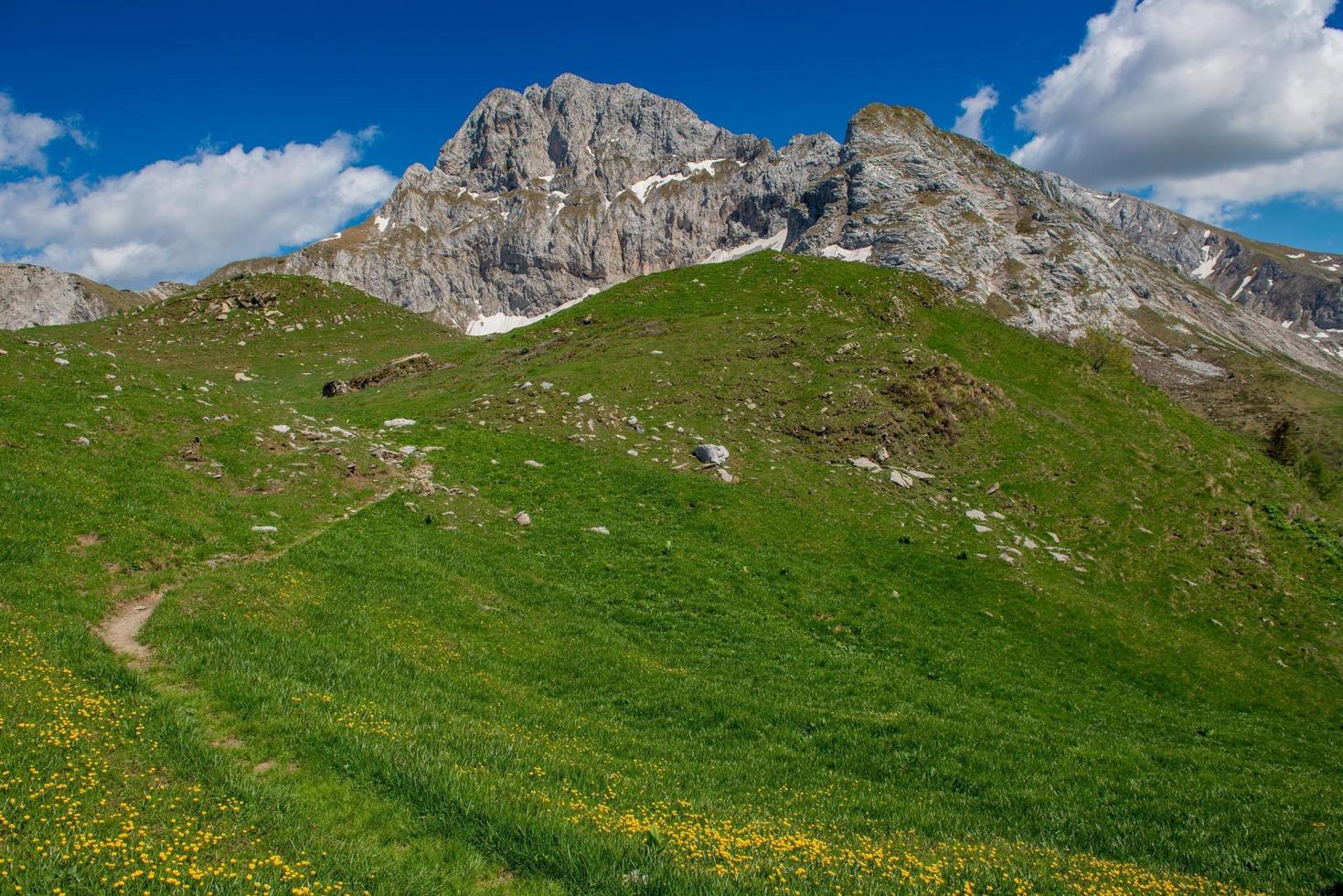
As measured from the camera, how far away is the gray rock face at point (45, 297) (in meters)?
164

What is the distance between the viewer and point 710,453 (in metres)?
30.4

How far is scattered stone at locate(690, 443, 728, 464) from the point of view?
30250 millimetres

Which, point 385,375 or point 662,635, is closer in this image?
point 662,635

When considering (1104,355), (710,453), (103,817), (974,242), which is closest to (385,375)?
(710,453)

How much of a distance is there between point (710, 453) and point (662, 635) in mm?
13410

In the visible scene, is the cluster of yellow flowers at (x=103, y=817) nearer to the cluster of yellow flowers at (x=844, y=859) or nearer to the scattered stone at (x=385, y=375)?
the cluster of yellow flowers at (x=844, y=859)

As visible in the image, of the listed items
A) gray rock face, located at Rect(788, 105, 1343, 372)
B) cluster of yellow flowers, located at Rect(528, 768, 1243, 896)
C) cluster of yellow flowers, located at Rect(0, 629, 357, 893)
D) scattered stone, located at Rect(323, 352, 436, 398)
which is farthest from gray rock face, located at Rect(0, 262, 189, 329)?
cluster of yellow flowers, located at Rect(528, 768, 1243, 896)

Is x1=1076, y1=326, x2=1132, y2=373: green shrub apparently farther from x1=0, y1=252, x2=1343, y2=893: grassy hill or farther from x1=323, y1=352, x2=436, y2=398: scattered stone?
x1=323, y1=352, x2=436, y2=398: scattered stone

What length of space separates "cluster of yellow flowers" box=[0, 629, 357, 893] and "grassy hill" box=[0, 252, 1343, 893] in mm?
49

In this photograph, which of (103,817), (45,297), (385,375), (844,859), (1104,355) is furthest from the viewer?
(45,297)

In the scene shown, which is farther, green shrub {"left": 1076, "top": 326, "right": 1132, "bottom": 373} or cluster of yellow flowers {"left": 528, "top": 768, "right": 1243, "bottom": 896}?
green shrub {"left": 1076, "top": 326, "right": 1132, "bottom": 373}

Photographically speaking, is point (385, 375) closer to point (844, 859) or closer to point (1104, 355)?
point (844, 859)

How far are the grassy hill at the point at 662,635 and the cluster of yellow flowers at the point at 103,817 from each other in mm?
49

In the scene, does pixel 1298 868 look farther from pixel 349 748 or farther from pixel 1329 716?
pixel 1329 716
